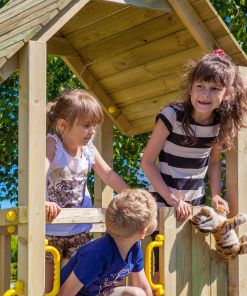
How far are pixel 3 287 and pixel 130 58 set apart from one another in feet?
7.81

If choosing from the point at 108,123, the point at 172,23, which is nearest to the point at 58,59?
the point at 108,123

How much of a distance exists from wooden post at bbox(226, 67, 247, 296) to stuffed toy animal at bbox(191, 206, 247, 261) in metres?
0.16

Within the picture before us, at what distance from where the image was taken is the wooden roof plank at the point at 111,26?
646 cm

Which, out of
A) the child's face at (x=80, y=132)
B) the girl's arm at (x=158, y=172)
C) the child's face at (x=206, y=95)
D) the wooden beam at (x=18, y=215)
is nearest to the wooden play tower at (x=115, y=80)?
the wooden beam at (x=18, y=215)

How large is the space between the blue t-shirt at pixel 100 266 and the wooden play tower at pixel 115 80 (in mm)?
248

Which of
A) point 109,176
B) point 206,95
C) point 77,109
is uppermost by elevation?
point 206,95

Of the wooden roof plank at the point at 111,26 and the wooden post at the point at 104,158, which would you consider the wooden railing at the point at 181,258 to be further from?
the wooden roof plank at the point at 111,26

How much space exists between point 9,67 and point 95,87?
2399 millimetres

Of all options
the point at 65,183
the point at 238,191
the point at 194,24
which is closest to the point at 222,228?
the point at 238,191

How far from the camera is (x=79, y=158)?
5676 mm

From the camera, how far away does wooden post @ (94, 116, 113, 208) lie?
7.20m

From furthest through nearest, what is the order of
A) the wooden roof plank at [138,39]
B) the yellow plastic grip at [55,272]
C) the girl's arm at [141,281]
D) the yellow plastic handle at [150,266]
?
the wooden roof plank at [138,39], the yellow plastic handle at [150,266], the girl's arm at [141,281], the yellow plastic grip at [55,272]

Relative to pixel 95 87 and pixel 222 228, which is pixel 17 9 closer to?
pixel 95 87

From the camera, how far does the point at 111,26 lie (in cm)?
668
